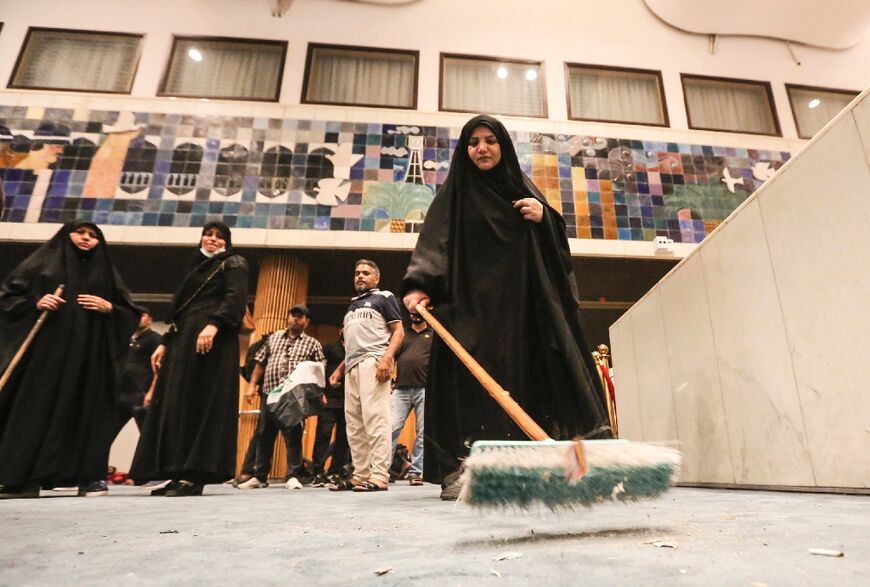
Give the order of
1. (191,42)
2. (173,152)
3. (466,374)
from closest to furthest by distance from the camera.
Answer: (466,374)
(173,152)
(191,42)

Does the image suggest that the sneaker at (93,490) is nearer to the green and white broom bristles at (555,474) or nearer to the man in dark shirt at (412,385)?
the man in dark shirt at (412,385)

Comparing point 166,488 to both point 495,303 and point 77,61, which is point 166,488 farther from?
point 77,61

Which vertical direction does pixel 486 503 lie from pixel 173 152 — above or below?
below

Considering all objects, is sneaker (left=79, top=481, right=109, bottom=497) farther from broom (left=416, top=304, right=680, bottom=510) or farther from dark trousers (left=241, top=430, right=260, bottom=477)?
broom (left=416, top=304, right=680, bottom=510)

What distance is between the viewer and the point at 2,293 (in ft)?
10.3

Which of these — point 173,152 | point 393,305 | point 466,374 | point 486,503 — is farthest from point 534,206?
point 173,152

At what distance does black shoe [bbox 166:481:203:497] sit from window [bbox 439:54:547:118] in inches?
238

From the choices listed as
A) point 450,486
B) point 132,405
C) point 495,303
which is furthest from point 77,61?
point 450,486

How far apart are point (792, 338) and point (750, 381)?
1.36 ft

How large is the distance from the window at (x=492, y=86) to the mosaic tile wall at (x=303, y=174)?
62 cm

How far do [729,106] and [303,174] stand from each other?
6431 millimetres

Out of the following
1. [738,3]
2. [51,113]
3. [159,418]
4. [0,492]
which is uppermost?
[738,3]

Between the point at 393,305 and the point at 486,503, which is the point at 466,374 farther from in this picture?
the point at 393,305

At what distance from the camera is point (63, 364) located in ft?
10.2
